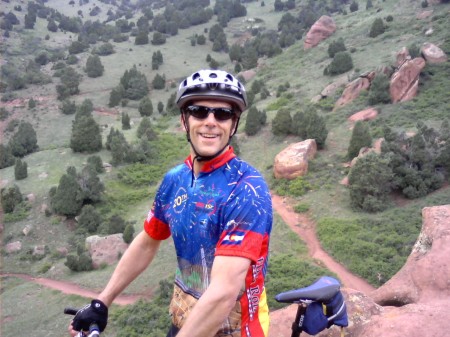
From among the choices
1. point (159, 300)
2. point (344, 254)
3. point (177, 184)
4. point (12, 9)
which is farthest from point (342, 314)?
point (12, 9)

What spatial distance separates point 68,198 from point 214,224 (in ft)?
77.9

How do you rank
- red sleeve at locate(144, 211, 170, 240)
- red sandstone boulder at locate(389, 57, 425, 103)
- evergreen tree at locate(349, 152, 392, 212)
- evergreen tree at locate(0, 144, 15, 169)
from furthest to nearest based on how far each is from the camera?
evergreen tree at locate(0, 144, 15, 169)
red sandstone boulder at locate(389, 57, 425, 103)
evergreen tree at locate(349, 152, 392, 212)
red sleeve at locate(144, 211, 170, 240)

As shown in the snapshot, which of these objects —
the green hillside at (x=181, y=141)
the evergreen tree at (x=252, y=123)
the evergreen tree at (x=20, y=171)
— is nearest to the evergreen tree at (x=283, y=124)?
the green hillside at (x=181, y=141)

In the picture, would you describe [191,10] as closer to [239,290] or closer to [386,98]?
[386,98]

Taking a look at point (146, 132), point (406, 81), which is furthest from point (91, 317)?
point (146, 132)

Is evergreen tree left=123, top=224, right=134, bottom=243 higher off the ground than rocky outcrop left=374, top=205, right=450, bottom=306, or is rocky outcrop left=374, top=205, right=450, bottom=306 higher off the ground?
rocky outcrop left=374, top=205, right=450, bottom=306

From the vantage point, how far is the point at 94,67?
5509 cm

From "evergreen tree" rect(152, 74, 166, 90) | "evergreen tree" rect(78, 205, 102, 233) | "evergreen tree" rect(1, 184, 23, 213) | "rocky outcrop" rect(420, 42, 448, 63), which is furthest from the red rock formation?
"evergreen tree" rect(152, 74, 166, 90)

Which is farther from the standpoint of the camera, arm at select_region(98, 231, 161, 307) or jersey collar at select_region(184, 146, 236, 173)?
arm at select_region(98, 231, 161, 307)

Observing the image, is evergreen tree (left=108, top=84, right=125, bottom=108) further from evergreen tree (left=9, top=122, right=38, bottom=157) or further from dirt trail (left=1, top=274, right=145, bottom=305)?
dirt trail (left=1, top=274, right=145, bottom=305)

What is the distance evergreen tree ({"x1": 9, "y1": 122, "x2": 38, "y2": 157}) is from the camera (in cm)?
3516

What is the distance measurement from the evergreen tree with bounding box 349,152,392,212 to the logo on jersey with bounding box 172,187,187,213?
663 inches

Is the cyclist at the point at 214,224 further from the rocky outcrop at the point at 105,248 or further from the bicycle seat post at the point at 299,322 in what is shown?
the rocky outcrop at the point at 105,248

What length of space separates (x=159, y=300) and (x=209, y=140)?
12.6m
